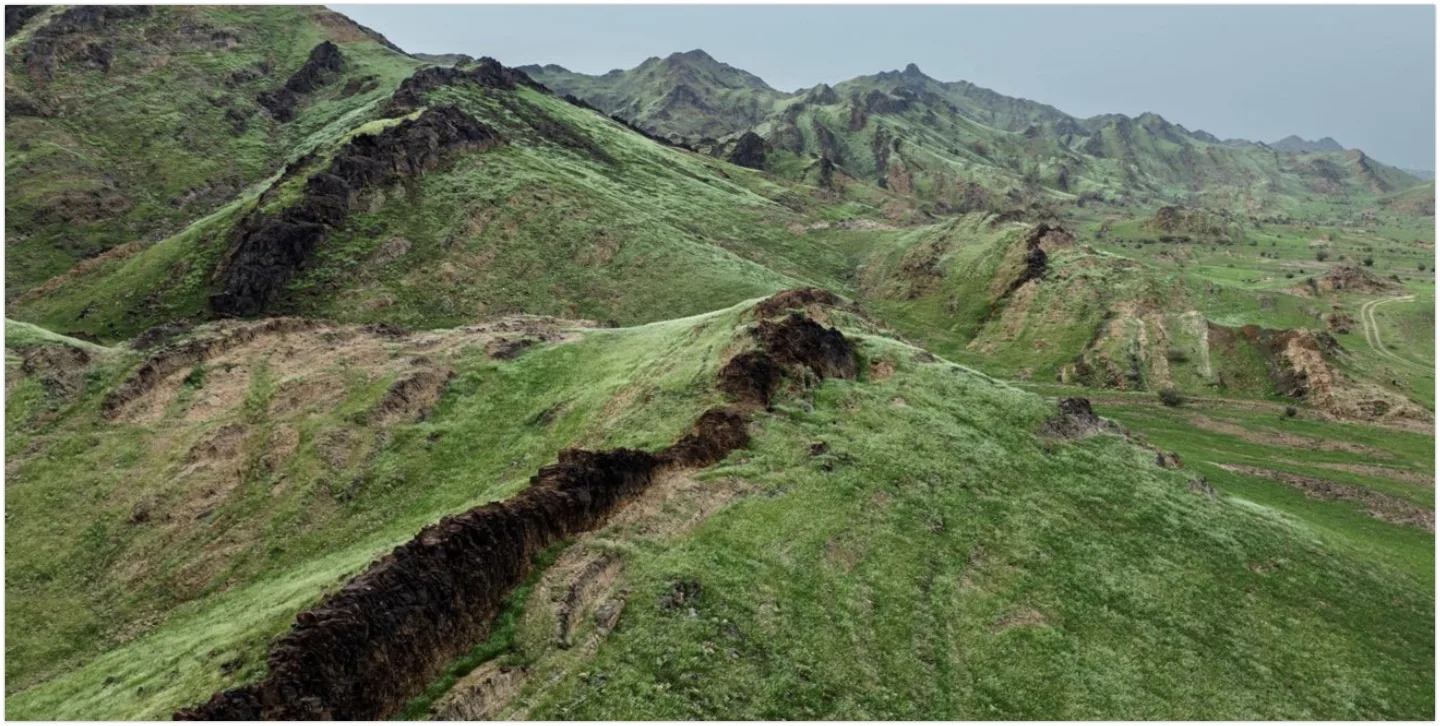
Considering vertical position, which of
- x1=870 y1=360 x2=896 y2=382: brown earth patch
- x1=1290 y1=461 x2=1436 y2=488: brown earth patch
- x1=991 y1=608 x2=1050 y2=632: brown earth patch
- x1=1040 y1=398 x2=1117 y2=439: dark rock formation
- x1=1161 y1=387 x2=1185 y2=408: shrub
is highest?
x1=870 y1=360 x2=896 y2=382: brown earth patch

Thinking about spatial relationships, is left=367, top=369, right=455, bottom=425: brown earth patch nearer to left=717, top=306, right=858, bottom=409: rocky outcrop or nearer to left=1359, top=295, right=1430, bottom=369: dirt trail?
left=717, top=306, right=858, bottom=409: rocky outcrop

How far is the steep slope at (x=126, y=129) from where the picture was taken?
128500 mm

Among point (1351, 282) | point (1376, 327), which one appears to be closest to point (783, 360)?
point (1376, 327)

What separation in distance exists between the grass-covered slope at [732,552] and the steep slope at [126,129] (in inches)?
3688

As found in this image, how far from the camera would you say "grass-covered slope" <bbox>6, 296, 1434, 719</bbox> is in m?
30.1

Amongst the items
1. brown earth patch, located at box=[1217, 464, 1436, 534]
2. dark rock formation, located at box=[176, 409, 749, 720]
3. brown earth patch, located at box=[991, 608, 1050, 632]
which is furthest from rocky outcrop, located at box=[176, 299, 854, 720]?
brown earth patch, located at box=[1217, 464, 1436, 534]

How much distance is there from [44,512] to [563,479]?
3768 centimetres

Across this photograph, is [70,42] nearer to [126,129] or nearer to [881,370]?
[126,129]

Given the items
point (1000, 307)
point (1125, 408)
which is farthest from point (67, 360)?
point (1000, 307)

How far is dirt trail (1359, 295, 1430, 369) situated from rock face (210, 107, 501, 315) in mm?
150937

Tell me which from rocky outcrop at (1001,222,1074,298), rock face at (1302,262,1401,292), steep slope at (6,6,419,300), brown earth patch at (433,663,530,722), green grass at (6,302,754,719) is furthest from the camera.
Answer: steep slope at (6,6,419,300)

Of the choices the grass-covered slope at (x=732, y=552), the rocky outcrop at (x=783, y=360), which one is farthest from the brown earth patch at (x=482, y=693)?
the rocky outcrop at (x=783, y=360)

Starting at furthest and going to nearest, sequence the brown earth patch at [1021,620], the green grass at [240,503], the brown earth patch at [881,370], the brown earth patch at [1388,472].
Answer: the brown earth patch at [1388,472] → the brown earth patch at [881,370] → the green grass at [240,503] → the brown earth patch at [1021,620]

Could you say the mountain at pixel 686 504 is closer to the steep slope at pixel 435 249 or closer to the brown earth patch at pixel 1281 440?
the brown earth patch at pixel 1281 440
